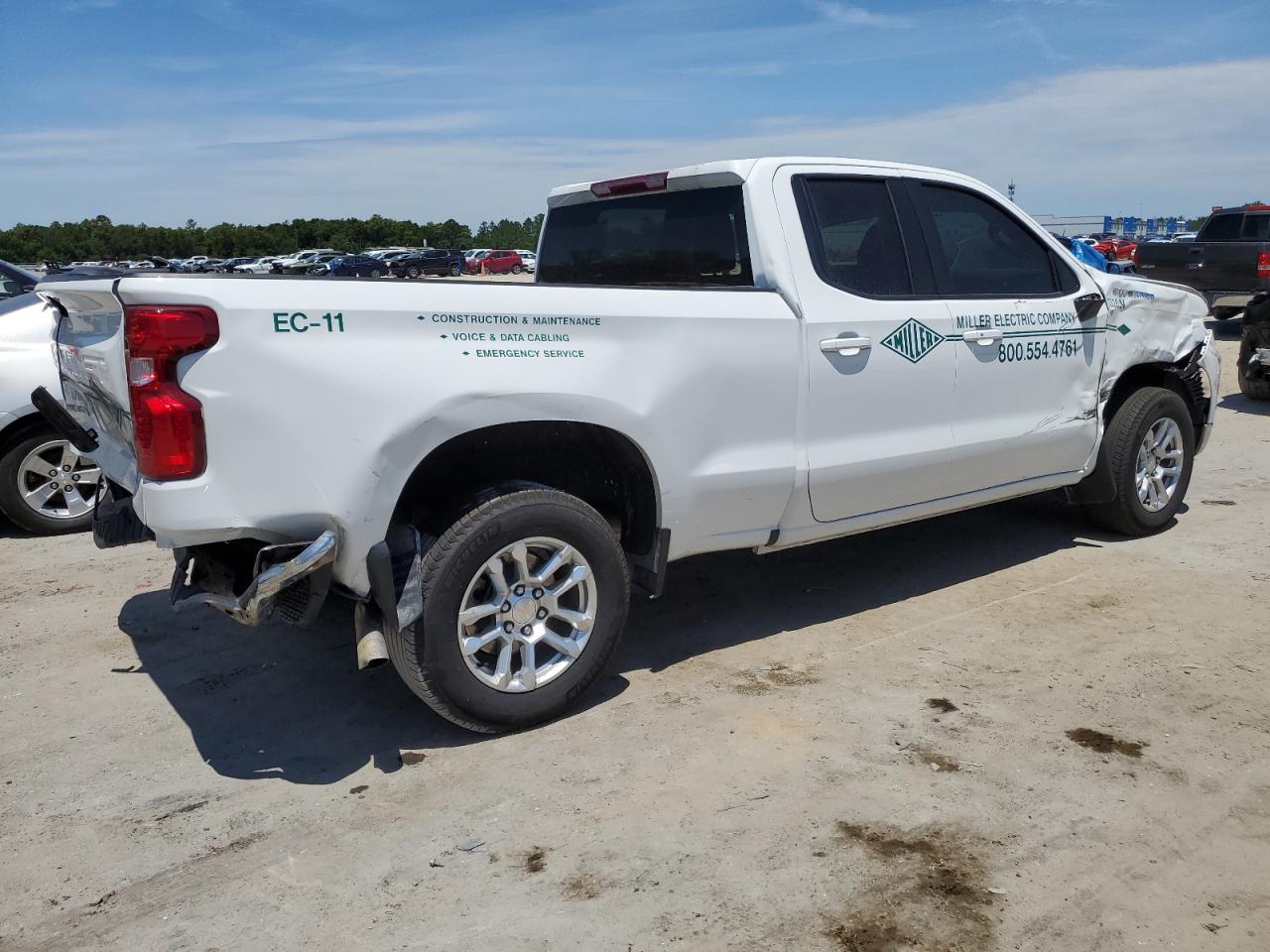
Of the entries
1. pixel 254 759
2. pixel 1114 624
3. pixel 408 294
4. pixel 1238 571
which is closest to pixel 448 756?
pixel 254 759

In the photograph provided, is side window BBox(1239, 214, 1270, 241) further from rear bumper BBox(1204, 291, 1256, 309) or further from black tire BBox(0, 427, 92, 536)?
black tire BBox(0, 427, 92, 536)

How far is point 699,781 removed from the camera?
3.50 m

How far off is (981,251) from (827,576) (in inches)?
69.5

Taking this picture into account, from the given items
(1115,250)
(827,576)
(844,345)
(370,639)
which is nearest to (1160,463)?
(827,576)

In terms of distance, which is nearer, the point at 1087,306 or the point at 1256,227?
the point at 1087,306

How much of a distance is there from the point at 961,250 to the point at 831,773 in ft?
8.69

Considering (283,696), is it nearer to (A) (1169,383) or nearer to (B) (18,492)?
(B) (18,492)

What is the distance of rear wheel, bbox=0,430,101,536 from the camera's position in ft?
21.0

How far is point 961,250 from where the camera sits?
505cm

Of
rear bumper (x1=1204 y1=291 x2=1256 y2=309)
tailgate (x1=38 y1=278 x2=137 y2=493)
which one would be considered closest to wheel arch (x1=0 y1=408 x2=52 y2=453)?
tailgate (x1=38 y1=278 x2=137 y2=493)

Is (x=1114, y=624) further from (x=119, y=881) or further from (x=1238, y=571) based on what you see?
(x=119, y=881)

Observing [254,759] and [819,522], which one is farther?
[819,522]

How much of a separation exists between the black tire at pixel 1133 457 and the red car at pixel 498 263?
52.2 meters

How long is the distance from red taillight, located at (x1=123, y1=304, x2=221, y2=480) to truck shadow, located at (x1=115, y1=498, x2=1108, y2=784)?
1.18m
